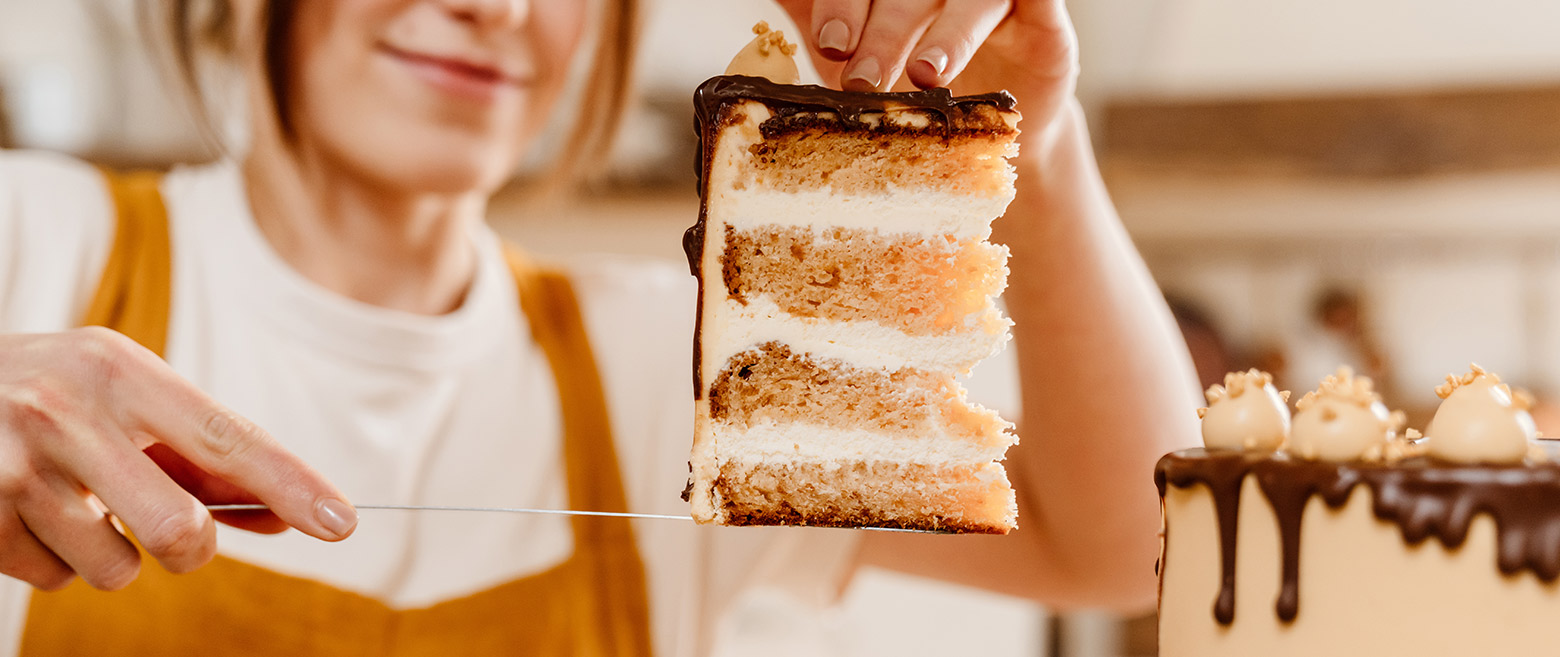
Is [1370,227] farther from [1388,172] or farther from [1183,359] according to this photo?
[1183,359]

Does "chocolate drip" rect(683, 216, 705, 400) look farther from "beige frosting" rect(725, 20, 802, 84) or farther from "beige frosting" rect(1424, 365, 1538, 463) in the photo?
"beige frosting" rect(1424, 365, 1538, 463)

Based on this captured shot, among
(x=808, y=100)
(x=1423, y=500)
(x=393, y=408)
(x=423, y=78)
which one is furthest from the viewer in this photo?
(x=393, y=408)

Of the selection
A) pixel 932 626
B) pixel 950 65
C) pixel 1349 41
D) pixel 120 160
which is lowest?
pixel 932 626

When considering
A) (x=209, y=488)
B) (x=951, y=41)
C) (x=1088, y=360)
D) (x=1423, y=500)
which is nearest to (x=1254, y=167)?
(x=1088, y=360)

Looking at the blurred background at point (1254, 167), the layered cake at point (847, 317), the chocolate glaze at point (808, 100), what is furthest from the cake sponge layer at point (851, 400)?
the blurred background at point (1254, 167)

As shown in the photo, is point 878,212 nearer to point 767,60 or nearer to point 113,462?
point 767,60

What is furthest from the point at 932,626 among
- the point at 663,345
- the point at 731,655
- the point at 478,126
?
the point at 478,126

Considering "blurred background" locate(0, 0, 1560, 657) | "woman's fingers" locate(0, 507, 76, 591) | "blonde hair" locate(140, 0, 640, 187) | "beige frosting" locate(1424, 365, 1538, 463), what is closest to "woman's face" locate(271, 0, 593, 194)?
"blonde hair" locate(140, 0, 640, 187)
